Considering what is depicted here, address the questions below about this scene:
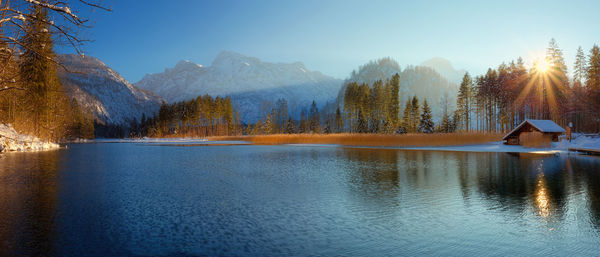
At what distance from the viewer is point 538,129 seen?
137ft

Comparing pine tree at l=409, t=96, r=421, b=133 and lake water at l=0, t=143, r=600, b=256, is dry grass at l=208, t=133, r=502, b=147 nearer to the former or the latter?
lake water at l=0, t=143, r=600, b=256

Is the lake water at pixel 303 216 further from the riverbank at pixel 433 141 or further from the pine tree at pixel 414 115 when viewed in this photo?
the pine tree at pixel 414 115

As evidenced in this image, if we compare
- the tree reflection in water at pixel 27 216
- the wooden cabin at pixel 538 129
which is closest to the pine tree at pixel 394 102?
the wooden cabin at pixel 538 129

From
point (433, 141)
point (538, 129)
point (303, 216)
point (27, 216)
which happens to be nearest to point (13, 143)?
→ point (27, 216)

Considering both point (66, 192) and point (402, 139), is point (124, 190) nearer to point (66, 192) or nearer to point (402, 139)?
point (66, 192)

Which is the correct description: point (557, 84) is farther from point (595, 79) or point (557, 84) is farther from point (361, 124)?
point (361, 124)

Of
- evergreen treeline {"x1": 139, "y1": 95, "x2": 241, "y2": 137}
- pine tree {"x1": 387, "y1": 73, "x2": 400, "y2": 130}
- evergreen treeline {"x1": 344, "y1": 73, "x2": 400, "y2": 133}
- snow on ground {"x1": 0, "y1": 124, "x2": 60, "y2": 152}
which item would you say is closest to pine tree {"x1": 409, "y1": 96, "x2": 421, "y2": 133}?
pine tree {"x1": 387, "y1": 73, "x2": 400, "y2": 130}

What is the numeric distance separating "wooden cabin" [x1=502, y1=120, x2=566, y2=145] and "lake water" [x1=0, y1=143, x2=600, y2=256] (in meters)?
28.7

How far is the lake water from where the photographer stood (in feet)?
24.2

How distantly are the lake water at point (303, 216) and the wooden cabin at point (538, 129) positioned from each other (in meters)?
28.7

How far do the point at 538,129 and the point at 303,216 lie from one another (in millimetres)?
43720

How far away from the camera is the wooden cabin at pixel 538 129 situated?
4188 cm

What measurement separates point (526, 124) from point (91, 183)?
49154 mm

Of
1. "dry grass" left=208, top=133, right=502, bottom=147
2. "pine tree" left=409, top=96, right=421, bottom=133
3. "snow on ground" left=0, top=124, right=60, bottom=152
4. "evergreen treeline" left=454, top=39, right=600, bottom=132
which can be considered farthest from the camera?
"pine tree" left=409, top=96, right=421, bottom=133
